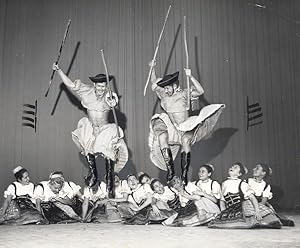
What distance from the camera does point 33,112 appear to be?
6.01 m

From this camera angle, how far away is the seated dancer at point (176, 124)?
4797 millimetres

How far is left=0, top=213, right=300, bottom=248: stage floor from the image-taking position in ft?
9.46

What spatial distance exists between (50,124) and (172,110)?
1865 millimetres

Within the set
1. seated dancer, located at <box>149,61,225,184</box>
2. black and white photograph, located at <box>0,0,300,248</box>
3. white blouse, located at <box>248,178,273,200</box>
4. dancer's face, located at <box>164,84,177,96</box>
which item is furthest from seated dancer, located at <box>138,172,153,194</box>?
white blouse, located at <box>248,178,273,200</box>

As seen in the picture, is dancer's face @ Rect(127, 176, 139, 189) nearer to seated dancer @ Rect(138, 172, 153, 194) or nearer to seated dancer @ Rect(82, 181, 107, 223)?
seated dancer @ Rect(138, 172, 153, 194)

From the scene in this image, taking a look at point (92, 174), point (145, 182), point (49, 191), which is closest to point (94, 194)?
point (92, 174)

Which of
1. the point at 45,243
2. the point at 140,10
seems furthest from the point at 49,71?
the point at 45,243

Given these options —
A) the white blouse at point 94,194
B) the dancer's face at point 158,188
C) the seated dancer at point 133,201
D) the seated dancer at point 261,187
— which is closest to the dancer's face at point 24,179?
the white blouse at point 94,194

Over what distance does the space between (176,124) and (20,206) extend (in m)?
1.76

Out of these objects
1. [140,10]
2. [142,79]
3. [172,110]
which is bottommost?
[172,110]

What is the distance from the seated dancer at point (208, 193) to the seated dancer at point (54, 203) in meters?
1.26

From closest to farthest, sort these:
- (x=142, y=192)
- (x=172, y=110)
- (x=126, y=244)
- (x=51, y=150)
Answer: (x=126, y=244), (x=142, y=192), (x=172, y=110), (x=51, y=150)

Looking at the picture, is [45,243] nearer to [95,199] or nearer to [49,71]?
[95,199]

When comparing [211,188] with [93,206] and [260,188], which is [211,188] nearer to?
[260,188]
